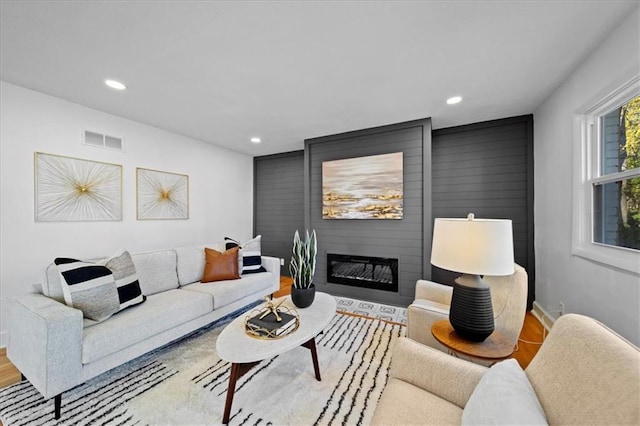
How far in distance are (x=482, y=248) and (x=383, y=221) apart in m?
2.10

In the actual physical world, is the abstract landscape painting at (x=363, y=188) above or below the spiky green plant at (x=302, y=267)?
above

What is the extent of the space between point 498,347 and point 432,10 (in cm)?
202

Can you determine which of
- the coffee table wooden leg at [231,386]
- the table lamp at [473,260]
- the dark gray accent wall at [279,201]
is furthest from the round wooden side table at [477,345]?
the dark gray accent wall at [279,201]

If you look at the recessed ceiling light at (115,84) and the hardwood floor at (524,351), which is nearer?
the hardwood floor at (524,351)

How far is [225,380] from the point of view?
1.80 meters

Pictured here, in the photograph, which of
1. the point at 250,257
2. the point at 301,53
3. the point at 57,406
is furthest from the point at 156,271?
the point at 301,53

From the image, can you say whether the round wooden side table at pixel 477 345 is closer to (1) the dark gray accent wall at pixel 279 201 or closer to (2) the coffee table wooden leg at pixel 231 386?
(2) the coffee table wooden leg at pixel 231 386

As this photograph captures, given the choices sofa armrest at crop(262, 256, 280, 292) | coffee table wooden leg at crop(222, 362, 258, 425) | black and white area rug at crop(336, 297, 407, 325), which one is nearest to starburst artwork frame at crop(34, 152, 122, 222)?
sofa armrest at crop(262, 256, 280, 292)

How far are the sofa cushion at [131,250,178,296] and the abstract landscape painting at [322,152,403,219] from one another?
6.91 ft

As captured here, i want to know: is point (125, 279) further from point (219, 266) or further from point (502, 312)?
point (502, 312)

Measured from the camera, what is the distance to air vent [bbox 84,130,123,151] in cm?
281

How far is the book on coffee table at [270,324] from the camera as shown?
1608mm

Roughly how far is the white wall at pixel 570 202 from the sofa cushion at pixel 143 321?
123 inches

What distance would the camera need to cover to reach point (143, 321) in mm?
1897
